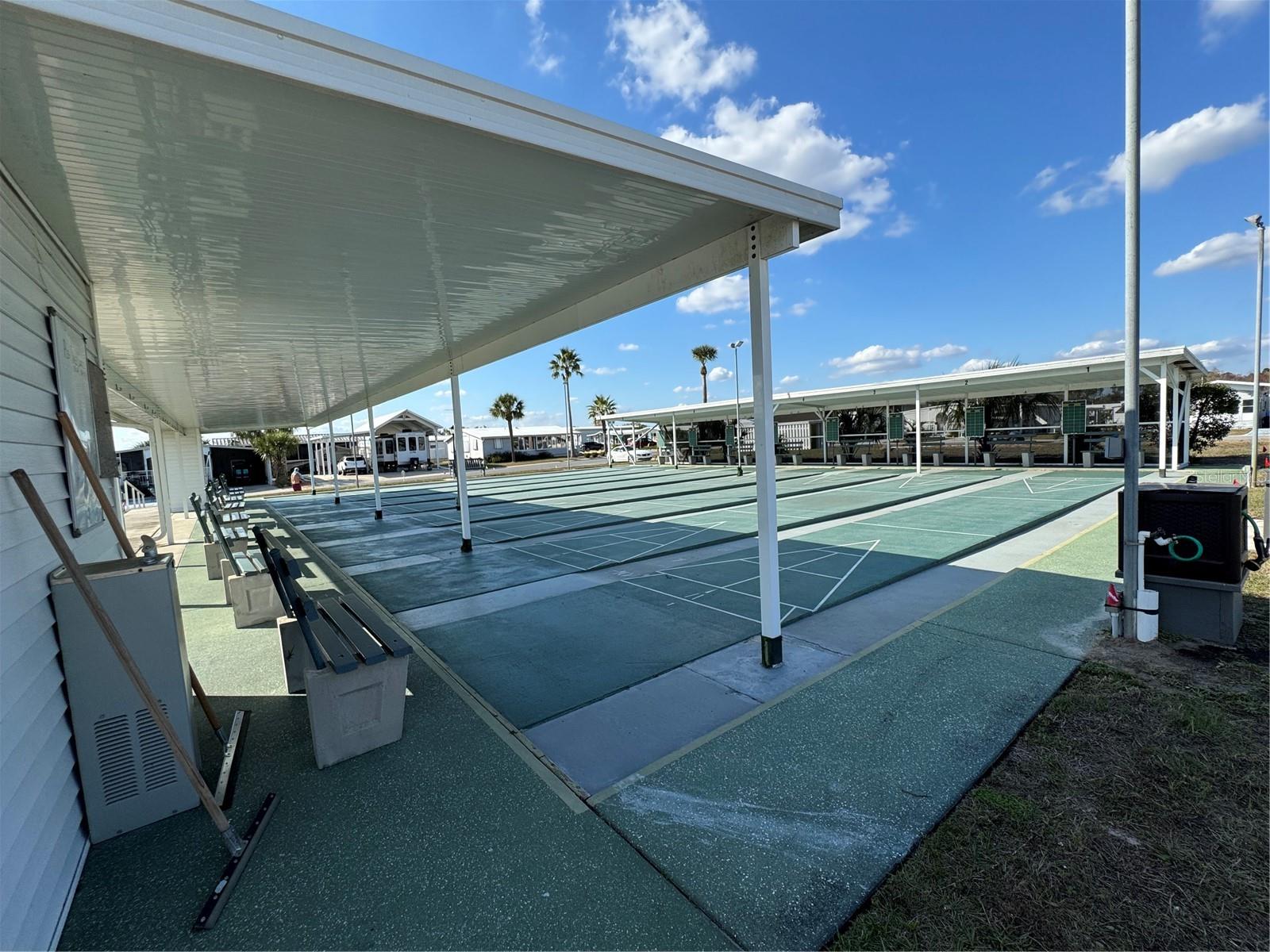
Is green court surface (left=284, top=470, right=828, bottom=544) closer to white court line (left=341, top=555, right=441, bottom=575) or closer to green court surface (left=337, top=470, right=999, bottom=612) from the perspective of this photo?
green court surface (left=337, top=470, right=999, bottom=612)

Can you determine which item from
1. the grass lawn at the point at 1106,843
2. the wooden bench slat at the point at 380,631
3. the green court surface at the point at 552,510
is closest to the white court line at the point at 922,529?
the green court surface at the point at 552,510

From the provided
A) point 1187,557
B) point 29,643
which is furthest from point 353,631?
point 1187,557

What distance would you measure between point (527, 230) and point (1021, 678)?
4778 mm

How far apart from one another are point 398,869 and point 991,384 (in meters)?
23.4

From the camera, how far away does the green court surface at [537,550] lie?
7.56 metres

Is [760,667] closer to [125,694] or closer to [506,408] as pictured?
[125,694]

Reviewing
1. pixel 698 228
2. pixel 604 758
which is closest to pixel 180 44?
pixel 698 228

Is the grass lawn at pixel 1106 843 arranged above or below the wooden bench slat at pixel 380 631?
below

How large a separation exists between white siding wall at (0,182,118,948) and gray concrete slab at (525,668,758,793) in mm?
2141

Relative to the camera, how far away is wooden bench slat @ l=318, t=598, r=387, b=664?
335cm

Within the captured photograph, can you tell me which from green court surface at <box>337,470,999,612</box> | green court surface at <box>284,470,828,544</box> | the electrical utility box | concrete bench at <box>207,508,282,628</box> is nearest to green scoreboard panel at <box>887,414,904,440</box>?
green court surface at <box>284,470,828,544</box>

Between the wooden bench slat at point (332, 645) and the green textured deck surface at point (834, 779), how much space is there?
1669mm

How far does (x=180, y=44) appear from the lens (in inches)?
73.0

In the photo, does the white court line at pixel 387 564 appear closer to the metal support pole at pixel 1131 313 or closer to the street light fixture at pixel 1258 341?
the metal support pole at pixel 1131 313
